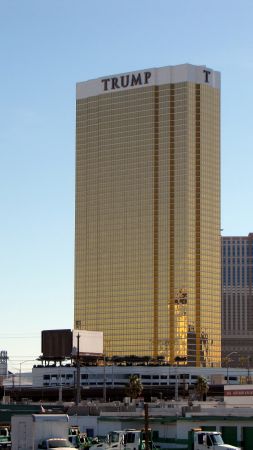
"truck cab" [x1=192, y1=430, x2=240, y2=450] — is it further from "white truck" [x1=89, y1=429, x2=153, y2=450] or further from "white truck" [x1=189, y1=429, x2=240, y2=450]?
"white truck" [x1=89, y1=429, x2=153, y2=450]

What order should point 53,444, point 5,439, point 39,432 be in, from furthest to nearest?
point 5,439, point 39,432, point 53,444

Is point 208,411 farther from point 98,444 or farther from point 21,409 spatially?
point 21,409

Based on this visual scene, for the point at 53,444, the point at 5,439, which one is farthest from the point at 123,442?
the point at 5,439

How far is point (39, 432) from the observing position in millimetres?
75750

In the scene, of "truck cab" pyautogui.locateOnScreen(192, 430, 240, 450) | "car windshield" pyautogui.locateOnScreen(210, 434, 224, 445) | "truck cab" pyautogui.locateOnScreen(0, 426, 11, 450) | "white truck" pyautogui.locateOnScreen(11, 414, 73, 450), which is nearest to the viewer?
"white truck" pyautogui.locateOnScreen(11, 414, 73, 450)

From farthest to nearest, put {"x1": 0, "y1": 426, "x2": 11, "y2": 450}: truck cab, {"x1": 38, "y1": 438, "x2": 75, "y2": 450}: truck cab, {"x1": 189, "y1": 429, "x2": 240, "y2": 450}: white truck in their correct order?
{"x1": 0, "y1": 426, "x2": 11, "y2": 450}: truck cab → {"x1": 189, "y1": 429, "x2": 240, "y2": 450}: white truck → {"x1": 38, "y1": 438, "x2": 75, "y2": 450}: truck cab

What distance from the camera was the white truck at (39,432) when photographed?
75125 mm

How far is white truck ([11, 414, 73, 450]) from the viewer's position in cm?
7512

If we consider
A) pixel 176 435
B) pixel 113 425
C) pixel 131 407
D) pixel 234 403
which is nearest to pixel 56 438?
pixel 176 435

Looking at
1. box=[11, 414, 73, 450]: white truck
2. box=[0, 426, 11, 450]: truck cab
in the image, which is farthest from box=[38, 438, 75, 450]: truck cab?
box=[0, 426, 11, 450]: truck cab

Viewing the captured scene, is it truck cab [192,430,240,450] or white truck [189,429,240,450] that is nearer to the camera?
white truck [189,429,240,450]

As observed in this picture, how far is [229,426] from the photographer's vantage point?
295ft

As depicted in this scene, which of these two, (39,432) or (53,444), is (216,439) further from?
(39,432)

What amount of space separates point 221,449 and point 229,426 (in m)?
15.0
